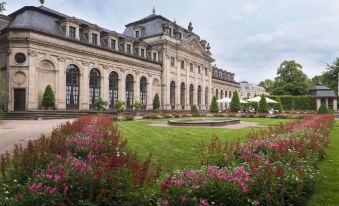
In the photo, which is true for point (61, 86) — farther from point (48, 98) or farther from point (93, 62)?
point (93, 62)

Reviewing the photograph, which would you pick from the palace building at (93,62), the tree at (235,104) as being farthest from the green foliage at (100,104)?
the tree at (235,104)

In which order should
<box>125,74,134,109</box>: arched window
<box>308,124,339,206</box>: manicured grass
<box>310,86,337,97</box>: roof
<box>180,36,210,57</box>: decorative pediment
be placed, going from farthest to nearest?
1. <box>180,36,210,57</box>: decorative pediment
2. <box>310,86,337,97</box>: roof
3. <box>125,74,134,109</box>: arched window
4. <box>308,124,339,206</box>: manicured grass

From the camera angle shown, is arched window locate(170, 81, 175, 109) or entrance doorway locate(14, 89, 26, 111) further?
arched window locate(170, 81, 175, 109)

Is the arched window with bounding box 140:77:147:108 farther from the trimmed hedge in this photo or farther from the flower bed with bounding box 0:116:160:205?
the flower bed with bounding box 0:116:160:205

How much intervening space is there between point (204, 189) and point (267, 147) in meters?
4.13

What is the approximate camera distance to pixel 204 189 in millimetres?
4289

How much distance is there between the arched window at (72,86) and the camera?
34.6 m

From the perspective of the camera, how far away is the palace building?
30203 mm

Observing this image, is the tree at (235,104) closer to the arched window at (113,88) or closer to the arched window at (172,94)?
the arched window at (172,94)

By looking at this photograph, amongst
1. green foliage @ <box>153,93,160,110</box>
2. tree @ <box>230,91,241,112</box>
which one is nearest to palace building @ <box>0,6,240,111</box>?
green foliage @ <box>153,93,160,110</box>

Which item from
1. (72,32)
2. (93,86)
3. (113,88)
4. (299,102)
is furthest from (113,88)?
(299,102)

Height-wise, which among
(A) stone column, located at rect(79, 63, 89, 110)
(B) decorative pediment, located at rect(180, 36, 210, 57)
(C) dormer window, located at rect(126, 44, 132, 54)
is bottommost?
(A) stone column, located at rect(79, 63, 89, 110)

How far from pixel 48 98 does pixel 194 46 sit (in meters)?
33.1

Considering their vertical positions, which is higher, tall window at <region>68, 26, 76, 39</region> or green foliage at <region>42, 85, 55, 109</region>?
tall window at <region>68, 26, 76, 39</region>
